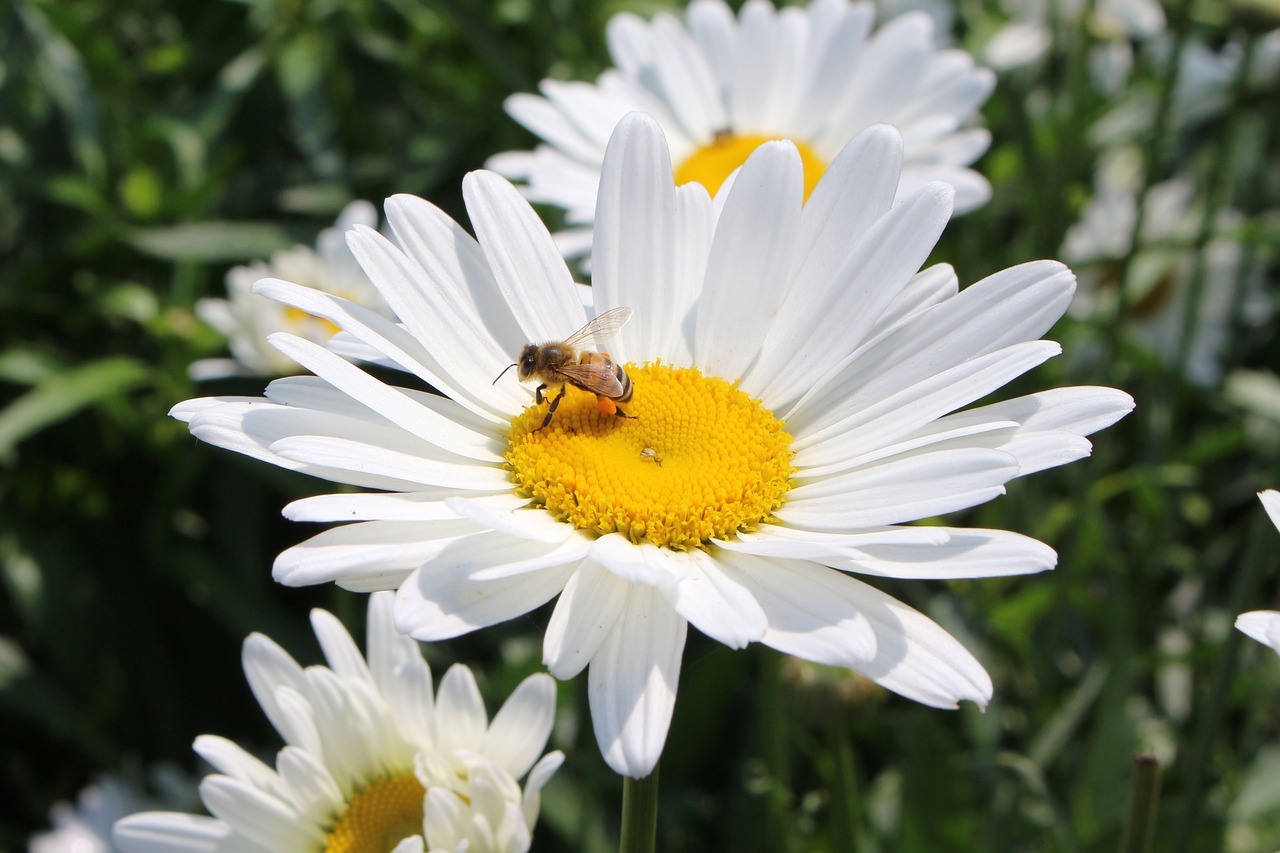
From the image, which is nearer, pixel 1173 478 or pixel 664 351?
pixel 664 351

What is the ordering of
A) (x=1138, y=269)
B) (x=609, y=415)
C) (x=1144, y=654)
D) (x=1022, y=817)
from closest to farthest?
(x=609, y=415) → (x=1022, y=817) → (x=1144, y=654) → (x=1138, y=269)

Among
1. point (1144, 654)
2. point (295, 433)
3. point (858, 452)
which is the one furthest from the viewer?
point (1144, 654)

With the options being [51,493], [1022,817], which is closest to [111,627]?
[51,493]

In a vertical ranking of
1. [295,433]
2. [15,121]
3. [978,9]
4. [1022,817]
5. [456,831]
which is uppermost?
[15,121]

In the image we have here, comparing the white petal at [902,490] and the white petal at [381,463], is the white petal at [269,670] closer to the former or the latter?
the white petal at [381,463]

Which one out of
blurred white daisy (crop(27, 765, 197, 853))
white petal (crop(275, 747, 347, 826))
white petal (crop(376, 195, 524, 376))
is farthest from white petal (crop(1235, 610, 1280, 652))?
blurred white daisy (crop(27, 765, 197, 853))

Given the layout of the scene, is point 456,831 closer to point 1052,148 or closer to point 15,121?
point 1052,148
